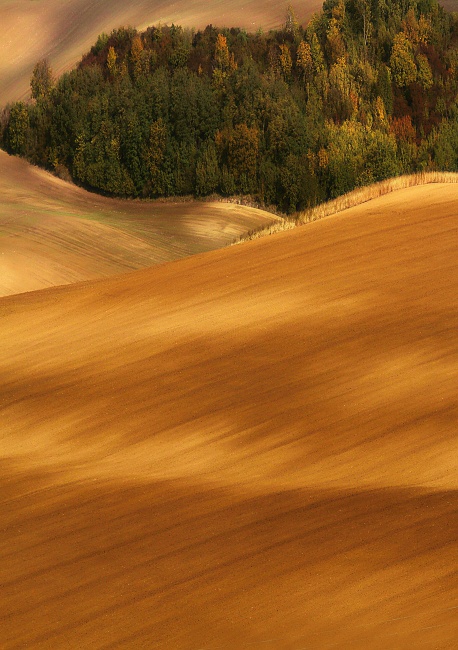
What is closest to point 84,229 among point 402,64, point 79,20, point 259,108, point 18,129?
point 259,108

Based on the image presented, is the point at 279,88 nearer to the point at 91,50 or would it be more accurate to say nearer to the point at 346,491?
the point at 91,50

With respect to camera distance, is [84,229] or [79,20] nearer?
[84,229]

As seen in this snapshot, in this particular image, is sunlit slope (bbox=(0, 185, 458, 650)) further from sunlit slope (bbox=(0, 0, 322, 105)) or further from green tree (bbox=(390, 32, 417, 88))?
sunlit slope (bbox=(0, 0, 322, 105))

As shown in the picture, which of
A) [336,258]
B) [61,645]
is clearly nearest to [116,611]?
[61,645]

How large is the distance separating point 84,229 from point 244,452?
20767 mm

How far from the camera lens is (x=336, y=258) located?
47.4ft

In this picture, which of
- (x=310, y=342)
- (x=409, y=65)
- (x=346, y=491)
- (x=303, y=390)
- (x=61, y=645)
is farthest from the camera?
(x=409, y=65)

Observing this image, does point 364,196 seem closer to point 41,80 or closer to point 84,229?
point 84,229

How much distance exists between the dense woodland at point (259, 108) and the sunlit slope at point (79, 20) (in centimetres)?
107

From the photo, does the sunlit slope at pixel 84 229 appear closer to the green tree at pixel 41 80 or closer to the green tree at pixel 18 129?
the green tree at pixel 18 129

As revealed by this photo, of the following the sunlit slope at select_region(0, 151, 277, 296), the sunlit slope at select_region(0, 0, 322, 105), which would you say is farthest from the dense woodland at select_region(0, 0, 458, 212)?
the sunlit slope at select_region(0, 151, 277, 296)

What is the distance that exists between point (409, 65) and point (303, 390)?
120 feet

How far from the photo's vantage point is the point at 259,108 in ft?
137

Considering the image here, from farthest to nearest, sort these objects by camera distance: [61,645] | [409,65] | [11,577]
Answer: [409,65], [11,577], [61,645]
